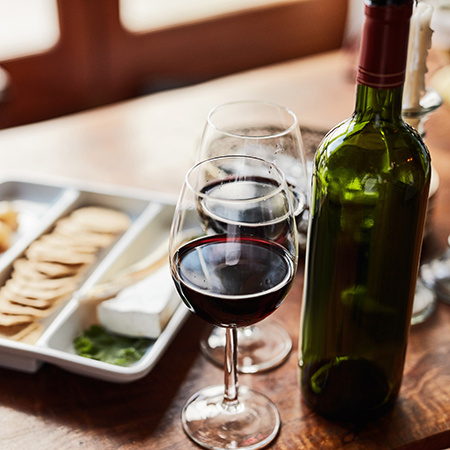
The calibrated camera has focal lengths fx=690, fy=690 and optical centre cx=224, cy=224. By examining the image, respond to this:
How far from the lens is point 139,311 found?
36.8 inches

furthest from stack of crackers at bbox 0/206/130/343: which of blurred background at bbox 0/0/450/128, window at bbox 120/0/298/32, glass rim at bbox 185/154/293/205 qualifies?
window at bbox 120/0/298/32

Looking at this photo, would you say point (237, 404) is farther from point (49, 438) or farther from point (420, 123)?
point (420, 123)

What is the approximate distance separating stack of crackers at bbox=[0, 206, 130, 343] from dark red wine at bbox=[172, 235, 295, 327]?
32 centimetres

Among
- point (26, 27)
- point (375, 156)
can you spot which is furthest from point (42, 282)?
point (26, 27)

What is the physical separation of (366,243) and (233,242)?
0.15 m

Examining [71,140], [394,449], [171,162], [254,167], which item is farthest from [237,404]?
[71,140]

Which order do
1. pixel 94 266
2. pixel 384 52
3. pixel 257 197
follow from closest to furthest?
1. pixel 384 52
2. pixel 257 197
3. pixel 94 266

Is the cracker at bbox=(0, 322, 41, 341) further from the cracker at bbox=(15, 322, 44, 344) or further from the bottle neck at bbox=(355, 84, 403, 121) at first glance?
the bottle neck at bbox=(355, 84, 403, 121)

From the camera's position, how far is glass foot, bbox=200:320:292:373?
3.09 ft

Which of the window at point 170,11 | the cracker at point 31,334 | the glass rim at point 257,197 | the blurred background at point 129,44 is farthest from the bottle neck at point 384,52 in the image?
the window at point 170,11

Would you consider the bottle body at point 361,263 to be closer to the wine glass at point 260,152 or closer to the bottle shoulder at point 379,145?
the bottle shoulder at point 379,145

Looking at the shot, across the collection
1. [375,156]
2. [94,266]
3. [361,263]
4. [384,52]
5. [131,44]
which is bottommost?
[131,44]

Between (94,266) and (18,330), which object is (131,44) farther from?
(18,330)

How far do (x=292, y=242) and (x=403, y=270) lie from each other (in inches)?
5.1
